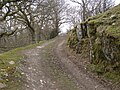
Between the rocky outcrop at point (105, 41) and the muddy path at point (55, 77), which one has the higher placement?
the rocky outcrop at point (105, 41)

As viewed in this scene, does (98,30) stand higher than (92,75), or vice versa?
(98,30)

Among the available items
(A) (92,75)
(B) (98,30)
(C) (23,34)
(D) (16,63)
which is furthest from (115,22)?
(C) (23,34)

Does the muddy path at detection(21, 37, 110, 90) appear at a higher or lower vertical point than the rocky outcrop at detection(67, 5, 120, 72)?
lower

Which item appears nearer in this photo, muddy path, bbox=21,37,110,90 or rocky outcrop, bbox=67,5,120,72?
muddy path, bbox=21,37,110,90

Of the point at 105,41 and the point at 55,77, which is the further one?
the point at 105,41

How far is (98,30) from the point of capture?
14625mm

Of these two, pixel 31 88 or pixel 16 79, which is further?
pixel 16 79

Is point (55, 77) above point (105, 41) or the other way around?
the other way around

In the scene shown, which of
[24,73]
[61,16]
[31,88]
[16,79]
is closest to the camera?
[31,88]

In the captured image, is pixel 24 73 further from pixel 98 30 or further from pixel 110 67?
pixel 98 30

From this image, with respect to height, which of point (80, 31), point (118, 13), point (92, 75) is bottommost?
point (92, 75)

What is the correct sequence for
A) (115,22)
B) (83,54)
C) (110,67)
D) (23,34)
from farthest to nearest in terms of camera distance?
(23,34)
(83,54)
(115,22)
(110,67)

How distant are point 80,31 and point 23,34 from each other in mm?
24637

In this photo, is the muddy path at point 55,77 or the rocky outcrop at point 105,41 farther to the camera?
the rocky outcrop at point 105,41
